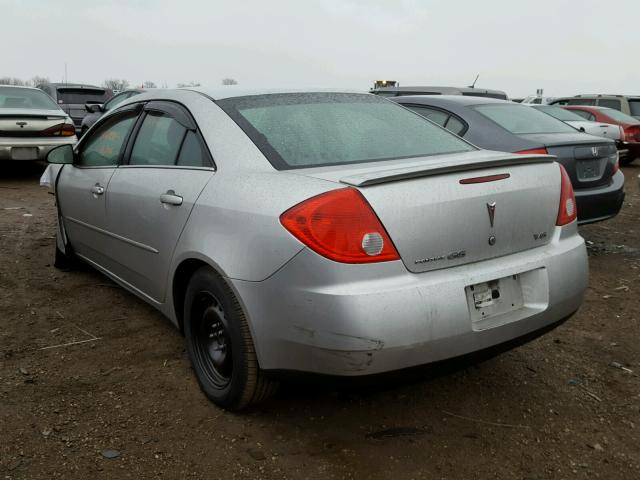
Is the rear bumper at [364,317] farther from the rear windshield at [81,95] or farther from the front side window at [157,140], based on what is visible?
the rear windshield at [81,95]

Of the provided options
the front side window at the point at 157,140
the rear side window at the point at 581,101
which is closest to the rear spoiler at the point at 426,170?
the front side window at the point at 157,140

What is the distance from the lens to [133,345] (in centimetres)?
346

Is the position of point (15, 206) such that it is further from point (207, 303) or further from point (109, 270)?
point (207, 303)

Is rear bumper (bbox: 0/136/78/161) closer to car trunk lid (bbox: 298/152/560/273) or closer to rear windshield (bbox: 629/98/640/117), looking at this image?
car trunk lid (bbox: 298/152/560/273)

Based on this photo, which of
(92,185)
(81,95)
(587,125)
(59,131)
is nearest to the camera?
(92,185)

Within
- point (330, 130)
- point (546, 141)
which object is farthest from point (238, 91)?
point (546, 141)

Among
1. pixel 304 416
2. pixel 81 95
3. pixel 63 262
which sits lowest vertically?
pixel 304 416

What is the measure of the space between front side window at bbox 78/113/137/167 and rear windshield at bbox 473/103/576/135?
10.6ft

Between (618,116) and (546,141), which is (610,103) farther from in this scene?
(546,141)

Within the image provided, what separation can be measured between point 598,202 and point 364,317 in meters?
3.87

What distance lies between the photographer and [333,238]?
2105mm

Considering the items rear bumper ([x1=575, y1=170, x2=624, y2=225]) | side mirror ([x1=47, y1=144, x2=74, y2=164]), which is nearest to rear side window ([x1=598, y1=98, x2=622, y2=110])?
rear bumper ([x1=575, y1=170, x2=624, y2=225])

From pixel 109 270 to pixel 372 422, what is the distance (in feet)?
6.76

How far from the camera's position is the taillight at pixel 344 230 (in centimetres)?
210
